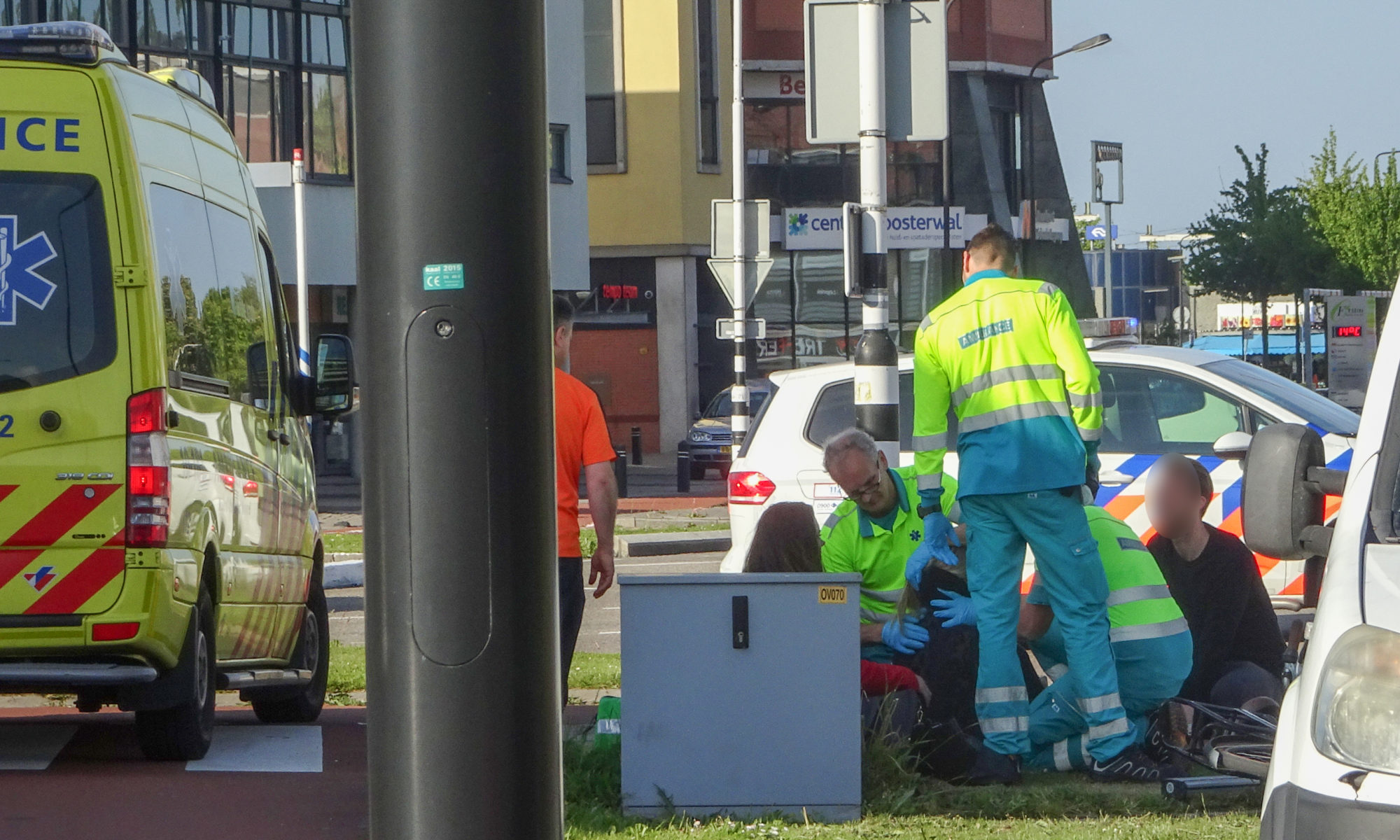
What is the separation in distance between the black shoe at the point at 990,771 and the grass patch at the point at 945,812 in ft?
0.23

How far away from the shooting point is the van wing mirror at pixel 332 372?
7.46 metres

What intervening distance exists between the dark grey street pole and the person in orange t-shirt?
15.2 ft

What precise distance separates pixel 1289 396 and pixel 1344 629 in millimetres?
7168

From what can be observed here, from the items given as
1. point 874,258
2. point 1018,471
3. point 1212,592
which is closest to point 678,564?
point 874,258

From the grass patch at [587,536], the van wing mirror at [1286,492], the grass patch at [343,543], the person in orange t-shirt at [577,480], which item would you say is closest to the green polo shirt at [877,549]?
the person in orange t-shirt at [577,480]

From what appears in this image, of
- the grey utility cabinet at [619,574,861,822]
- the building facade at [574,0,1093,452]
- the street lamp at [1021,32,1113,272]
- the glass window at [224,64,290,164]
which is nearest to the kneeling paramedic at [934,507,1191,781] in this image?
the grey utility cabinet at [619,574,861,822]

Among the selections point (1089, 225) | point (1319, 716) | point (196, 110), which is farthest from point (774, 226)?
point (1089, 225)

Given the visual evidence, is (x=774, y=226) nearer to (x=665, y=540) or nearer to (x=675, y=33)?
(x=675, y=33)

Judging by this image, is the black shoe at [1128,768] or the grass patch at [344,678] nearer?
the black shoe at [1128,768]

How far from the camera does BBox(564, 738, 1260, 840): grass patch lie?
5.29 meters

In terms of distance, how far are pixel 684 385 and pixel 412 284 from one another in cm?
3724

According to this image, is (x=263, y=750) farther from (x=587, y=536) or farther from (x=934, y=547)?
(x=587, y=536)

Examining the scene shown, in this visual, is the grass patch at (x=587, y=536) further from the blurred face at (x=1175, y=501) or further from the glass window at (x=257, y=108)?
the glass window at (x=257, y=108)

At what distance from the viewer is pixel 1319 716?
3000 millimetres
